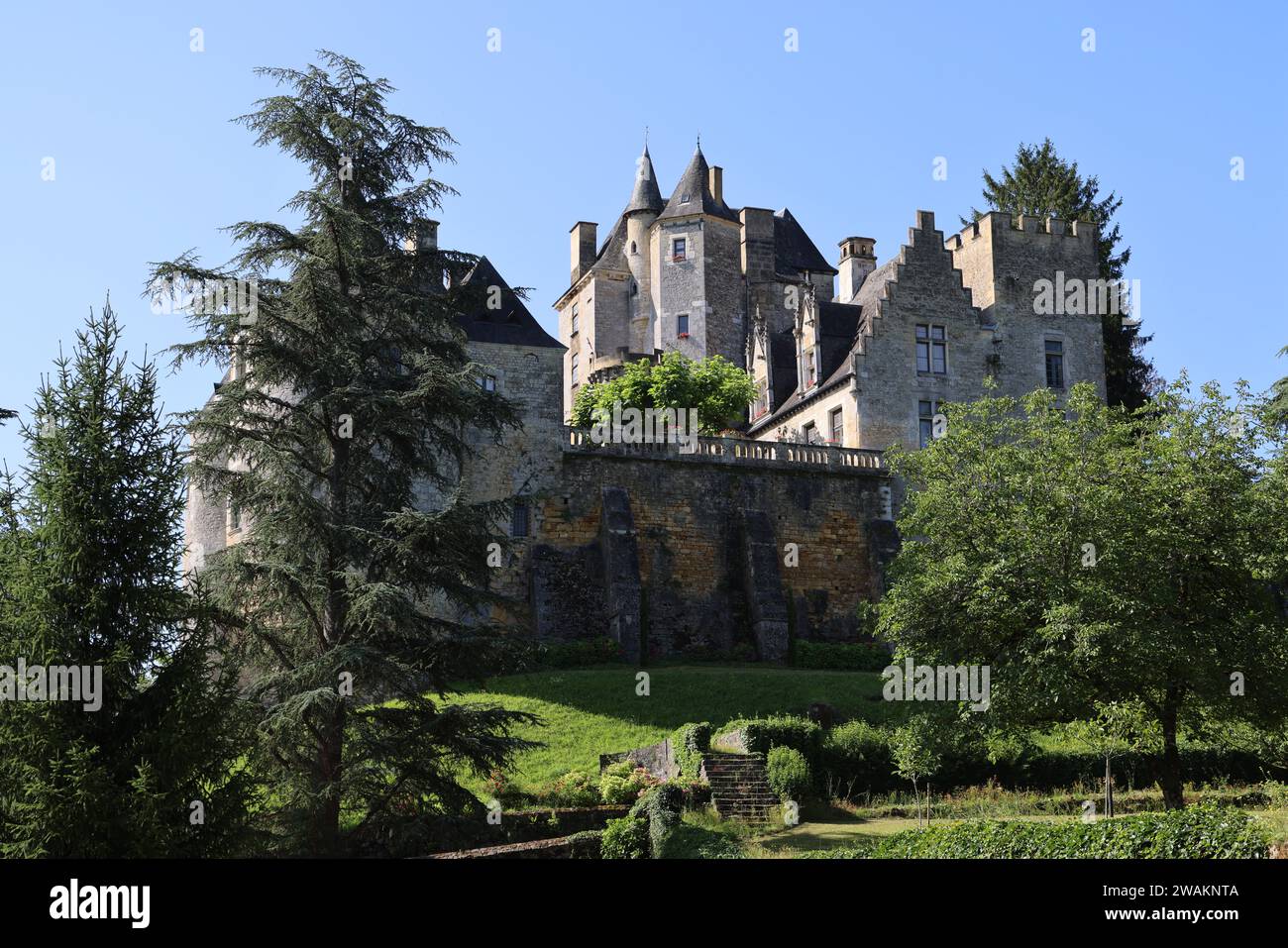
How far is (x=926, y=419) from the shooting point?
155 ft

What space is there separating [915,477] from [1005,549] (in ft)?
11.1

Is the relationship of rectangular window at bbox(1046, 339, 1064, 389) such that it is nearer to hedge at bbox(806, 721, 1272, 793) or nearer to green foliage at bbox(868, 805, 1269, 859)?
hedge at bbox(806, 721, 1272, 793)

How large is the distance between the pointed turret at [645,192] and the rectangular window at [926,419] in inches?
945

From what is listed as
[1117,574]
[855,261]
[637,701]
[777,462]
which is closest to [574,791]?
[637,701]

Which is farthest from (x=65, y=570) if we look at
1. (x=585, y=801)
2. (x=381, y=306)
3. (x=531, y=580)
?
(x=531, y=580)

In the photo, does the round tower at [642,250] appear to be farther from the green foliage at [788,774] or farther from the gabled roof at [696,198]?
the green foliage at [788,774]

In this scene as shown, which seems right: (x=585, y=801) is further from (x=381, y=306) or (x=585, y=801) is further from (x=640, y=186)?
(x=640, y=186)

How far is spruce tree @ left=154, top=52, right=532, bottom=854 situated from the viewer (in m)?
22.0

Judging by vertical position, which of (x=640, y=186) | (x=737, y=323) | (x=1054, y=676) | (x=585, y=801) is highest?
(x=640, y=186)

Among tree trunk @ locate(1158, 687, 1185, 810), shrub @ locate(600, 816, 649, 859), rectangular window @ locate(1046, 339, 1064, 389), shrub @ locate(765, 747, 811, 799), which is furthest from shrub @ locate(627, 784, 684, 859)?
rectangular window @ locate(1046, 339, 1064, 389)

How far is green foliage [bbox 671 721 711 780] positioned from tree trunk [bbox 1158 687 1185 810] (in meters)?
8.36

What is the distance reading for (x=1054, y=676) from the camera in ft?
79.7

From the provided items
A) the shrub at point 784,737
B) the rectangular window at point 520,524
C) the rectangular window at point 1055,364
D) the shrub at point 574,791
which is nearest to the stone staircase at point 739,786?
the shrub at point 784,737

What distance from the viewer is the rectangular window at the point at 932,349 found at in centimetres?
4775
